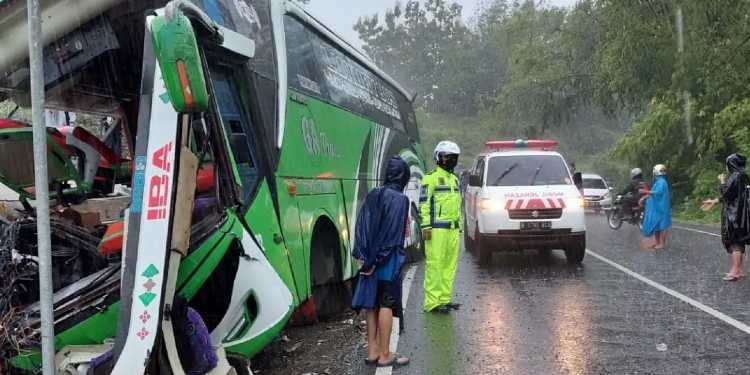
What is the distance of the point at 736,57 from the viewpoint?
20625 mm

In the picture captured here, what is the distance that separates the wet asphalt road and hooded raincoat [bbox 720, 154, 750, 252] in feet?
2.12

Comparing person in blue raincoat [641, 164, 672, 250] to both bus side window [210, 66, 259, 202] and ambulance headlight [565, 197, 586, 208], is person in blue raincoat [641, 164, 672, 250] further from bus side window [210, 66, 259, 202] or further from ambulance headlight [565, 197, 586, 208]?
bus side window [210, 66, 259, 202]

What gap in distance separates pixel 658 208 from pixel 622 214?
4678 millimetres

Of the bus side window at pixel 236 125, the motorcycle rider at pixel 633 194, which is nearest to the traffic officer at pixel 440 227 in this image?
the bus side window at pixel 236 125

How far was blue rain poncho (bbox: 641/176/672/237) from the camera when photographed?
14.2 metres

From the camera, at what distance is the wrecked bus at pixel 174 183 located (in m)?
3.94

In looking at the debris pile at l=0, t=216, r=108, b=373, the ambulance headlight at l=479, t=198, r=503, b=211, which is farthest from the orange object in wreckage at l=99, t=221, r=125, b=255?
the ambulance headlight at l=479, t=198, r=503, b=211

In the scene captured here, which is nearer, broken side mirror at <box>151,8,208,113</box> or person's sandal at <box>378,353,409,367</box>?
broken side mirror at <box>151,8,208,113</box>

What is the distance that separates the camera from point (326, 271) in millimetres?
7703

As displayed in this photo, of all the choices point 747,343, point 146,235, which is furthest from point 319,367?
point 747,343

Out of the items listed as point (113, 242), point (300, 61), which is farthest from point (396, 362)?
point (300, 61)

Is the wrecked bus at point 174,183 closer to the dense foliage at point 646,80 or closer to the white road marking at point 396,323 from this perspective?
the white road marking at point 396,323

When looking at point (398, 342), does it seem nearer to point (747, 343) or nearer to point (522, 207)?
point (747, 343)

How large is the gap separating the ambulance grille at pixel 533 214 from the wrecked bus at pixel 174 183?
3930mm
